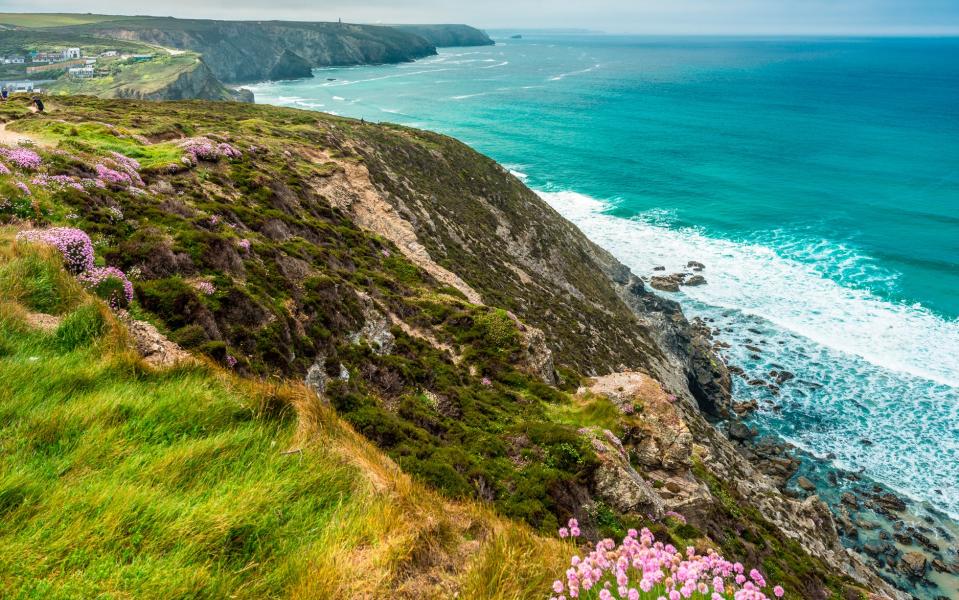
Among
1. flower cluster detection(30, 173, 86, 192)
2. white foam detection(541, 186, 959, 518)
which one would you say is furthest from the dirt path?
white foam detection(541, 186, 959, 518)

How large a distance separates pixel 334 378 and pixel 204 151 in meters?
19.2

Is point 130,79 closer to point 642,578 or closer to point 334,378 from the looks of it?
point 334,378

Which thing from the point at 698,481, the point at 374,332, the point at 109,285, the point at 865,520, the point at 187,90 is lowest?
the point at 865,520

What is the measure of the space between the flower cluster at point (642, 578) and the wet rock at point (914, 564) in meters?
33.7

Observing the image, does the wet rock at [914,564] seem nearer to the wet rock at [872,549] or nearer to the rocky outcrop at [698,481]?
the wet rock at [872,549]

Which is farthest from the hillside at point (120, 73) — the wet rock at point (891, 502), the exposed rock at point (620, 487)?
the wet rock at point (891, 502)

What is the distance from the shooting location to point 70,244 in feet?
34.3

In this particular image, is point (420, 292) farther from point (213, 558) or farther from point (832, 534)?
point (832, 534)

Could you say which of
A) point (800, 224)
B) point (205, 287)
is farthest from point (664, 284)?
point (205, 287)

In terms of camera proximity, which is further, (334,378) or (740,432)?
(740,432)

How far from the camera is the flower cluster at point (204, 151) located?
998 inches

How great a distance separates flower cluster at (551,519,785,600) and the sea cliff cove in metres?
0.05

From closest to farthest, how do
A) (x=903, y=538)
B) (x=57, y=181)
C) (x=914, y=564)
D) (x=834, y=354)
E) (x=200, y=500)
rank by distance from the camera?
1. (x=200, y=500)
2. (x=57, y=181)
3. (x=914, y=564)
4. (x=903, y=538)
5. (x=834, y=354)

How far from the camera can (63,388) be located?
597 cm
